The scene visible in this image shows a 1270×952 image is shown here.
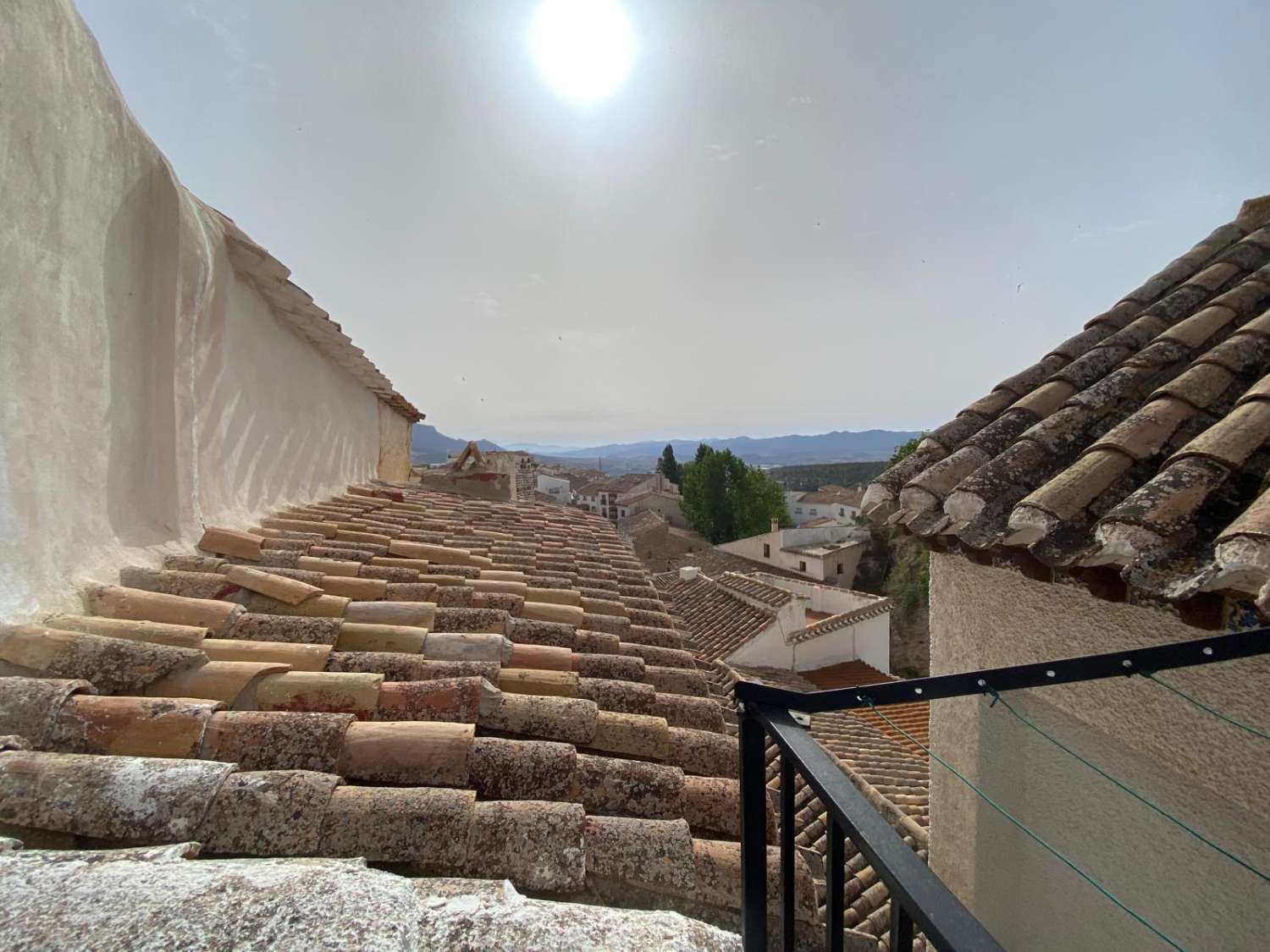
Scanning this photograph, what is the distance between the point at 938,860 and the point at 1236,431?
9.66 ft

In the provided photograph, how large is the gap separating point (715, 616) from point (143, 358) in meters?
13.0

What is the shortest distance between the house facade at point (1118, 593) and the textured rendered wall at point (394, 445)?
27.9 ft

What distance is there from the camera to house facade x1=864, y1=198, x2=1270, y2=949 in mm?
1702

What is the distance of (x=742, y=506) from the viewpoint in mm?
37031

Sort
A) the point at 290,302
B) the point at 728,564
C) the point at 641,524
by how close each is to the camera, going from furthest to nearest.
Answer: the point at 641,524 < the point at 728,564 < the point at 290,302

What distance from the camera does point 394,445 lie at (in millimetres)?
10320

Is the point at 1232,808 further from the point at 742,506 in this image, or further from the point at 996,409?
the point at 742,506

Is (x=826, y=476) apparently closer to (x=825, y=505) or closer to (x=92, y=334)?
(x=825, y=505)

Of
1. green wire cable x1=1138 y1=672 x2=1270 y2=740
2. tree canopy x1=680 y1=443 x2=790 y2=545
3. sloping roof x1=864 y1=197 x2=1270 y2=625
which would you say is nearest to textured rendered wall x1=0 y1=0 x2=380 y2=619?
sloping roof x1=864 y1=197 x2=1270 y2=625

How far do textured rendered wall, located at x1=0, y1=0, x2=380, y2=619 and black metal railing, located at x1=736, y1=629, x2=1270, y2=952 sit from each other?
273 centimetres

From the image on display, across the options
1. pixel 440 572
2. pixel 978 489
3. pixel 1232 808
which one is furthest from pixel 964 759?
pixel 440 572

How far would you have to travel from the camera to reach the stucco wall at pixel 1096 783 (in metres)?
1.83

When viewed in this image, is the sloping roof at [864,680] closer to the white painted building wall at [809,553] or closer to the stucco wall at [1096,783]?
the stucco wall at [1096,783]

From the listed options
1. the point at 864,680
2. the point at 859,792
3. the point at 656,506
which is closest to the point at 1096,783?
the point at 859,792
